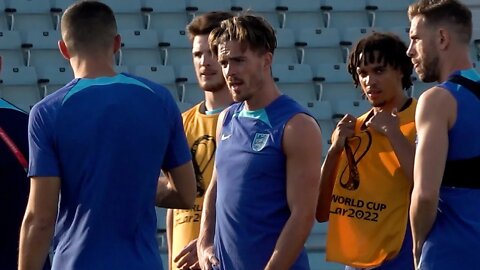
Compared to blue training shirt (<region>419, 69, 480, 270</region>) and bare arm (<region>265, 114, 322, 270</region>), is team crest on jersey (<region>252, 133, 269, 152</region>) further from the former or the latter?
blue training shirt (<region>419, 69, 480, 270</region>)

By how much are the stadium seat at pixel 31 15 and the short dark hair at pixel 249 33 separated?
7.92 m

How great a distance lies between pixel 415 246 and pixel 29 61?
7.90 metres

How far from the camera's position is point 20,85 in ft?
34.6

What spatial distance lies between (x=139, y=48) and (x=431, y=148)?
8.11 meters

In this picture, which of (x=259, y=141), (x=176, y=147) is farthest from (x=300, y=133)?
(x=176, y=147)

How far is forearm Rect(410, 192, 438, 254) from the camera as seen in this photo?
11.5 ft

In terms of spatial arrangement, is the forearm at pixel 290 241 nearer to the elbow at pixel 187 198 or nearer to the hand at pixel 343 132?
the elbow at pixel 187 198

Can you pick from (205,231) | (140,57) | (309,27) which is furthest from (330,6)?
(205,231)

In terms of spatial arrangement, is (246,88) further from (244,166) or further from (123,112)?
(123,112)

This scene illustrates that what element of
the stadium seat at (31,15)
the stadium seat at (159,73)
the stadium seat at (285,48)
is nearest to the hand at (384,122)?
the stadium seat at (159,73)

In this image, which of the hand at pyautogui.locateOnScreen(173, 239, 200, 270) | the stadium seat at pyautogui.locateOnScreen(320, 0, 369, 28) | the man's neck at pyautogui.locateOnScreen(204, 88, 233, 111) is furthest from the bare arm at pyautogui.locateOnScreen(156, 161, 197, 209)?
the stadium seat at pyautogui.locateOnScreen(320, 0, 369, 28)

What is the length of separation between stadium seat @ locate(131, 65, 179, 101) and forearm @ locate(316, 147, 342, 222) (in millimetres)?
6518

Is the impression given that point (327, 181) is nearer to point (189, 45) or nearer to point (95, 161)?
point (95, 161)

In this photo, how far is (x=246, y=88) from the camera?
146 inches
